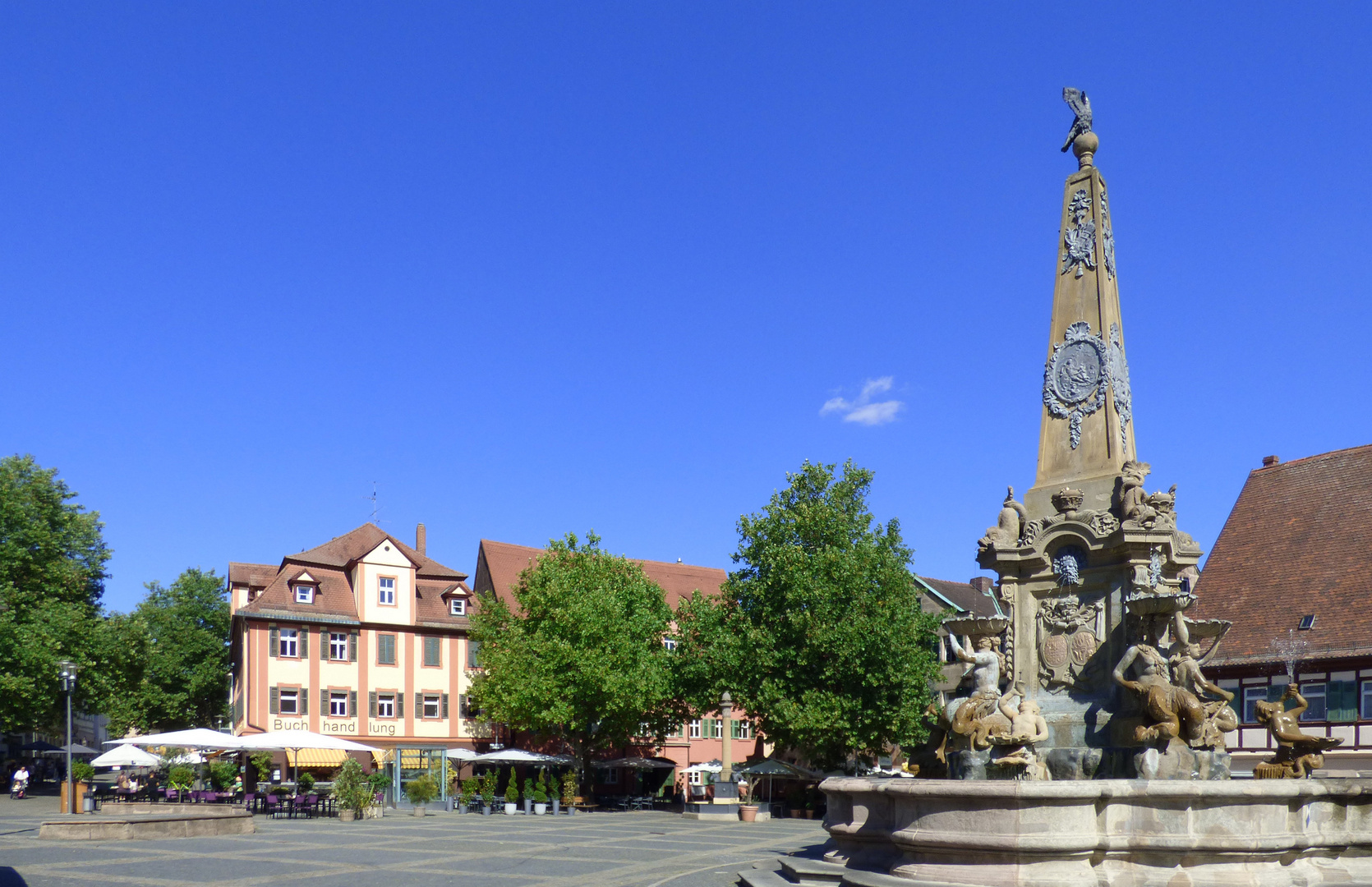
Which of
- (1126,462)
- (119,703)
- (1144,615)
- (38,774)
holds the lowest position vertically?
(38,774)

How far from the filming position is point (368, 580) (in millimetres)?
53531

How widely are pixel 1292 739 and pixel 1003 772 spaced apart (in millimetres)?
3195

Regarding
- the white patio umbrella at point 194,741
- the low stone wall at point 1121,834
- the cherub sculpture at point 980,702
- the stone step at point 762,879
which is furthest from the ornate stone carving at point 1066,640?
Answer: the white patio umbrella at point 194,741

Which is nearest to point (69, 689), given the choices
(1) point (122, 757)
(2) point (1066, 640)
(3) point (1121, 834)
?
(1) point (122, 757)

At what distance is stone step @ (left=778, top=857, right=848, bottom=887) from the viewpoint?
13445 mm

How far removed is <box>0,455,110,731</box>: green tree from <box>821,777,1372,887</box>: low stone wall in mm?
41068

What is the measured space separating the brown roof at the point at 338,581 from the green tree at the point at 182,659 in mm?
5443

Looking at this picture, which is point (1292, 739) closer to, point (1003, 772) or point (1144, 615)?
point (1144, 615)

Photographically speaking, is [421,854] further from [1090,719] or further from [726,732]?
[726,732]

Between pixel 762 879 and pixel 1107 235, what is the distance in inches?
385

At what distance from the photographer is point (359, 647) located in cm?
5250

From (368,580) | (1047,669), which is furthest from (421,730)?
(1047,669)

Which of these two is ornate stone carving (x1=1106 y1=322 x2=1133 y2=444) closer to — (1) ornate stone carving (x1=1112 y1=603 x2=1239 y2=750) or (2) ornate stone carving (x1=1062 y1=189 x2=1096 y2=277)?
(2) ornate stone carving (x1=1062 y1=189 x2=1096 y2=277)

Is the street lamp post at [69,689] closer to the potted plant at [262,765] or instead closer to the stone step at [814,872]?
the potted plant at [262,765]
